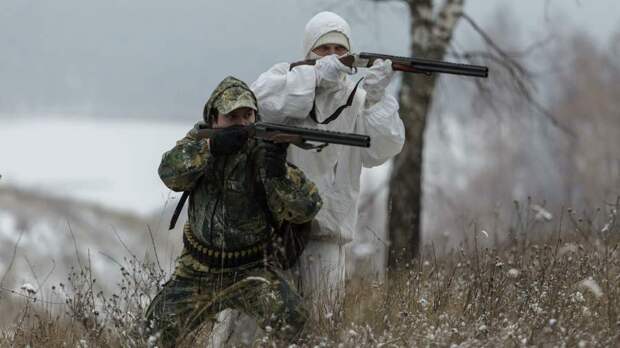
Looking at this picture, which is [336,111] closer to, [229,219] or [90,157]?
[229,219]

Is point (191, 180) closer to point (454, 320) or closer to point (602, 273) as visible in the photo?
point (454, 320)

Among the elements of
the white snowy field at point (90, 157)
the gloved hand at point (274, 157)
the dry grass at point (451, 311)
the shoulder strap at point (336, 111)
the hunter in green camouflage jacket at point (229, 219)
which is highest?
the shoulder strap at point (336, 111)

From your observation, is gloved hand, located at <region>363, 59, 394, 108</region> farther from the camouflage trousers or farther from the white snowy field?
the white snowy field

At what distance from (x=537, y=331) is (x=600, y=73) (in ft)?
133

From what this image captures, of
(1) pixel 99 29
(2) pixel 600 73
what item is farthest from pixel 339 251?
(1) pixel 99 29

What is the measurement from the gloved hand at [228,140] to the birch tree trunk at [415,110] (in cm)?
562

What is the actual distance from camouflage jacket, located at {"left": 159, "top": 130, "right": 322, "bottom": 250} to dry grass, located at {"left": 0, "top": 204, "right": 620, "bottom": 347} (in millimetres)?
402

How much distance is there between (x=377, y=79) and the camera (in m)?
5.35

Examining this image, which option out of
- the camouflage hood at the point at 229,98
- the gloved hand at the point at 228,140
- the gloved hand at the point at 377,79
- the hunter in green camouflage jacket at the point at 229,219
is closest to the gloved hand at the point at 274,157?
the hunter in green camouflage jacket at the point at 229,219

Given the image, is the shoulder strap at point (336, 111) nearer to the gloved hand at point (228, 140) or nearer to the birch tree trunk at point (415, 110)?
the gloved hand at point (228, 140)

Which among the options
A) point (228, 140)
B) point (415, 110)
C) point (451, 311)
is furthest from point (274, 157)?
point (415, 110)

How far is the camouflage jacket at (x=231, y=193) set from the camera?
4.77m

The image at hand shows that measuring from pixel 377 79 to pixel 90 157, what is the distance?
52.8 m

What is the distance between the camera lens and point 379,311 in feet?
16.2
